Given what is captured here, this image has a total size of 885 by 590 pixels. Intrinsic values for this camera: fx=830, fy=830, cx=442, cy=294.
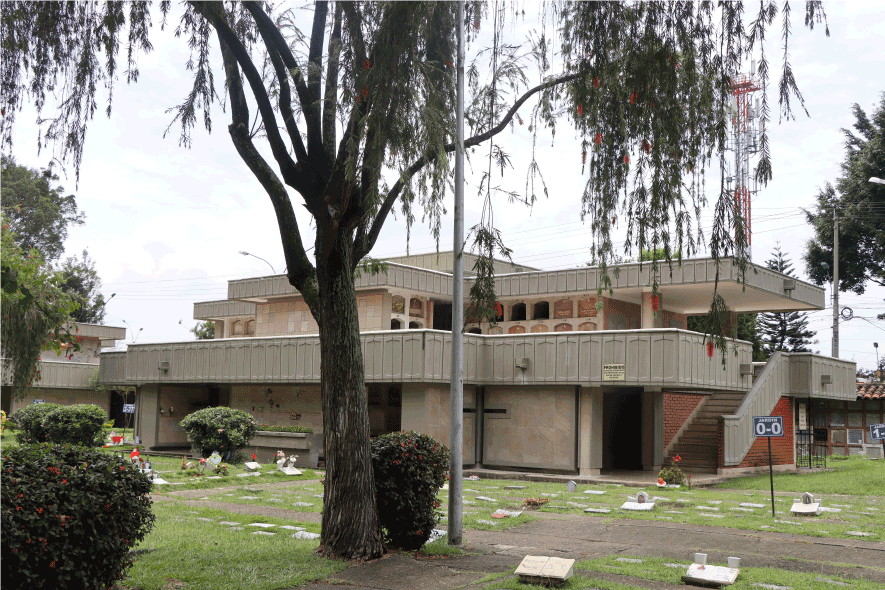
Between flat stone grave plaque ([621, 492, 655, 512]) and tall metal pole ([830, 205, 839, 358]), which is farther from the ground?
tall metal pole ([830, 205, 839, 358])

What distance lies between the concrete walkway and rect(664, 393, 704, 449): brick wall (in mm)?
11514

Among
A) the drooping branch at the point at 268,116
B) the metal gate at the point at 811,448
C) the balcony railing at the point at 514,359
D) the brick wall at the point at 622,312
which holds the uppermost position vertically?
the drooping branch at the point at 268,116

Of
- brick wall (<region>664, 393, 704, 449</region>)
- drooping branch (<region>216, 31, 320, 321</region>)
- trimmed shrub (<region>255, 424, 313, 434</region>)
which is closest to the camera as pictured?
drooping branch (<region>216, 31, 320, 321</region>)

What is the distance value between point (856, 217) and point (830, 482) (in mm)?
20302

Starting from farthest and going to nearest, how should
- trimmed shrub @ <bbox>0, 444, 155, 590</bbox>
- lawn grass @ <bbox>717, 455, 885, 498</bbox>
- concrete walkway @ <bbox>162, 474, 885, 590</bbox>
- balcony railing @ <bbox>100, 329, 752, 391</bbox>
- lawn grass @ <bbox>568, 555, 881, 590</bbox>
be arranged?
balcony railing @ <bbox>100, 329, 752, 391</bbox> < lawn grass @ <bbox>717, 455, 885, 498</bbox> < concrete walkway @ <bbox>162, 474, 885, 590</bbox> < lawn grass @ <bbox>568, 555, 881, 590</bbox> < trimmed shrub @ <bbox>0, 444, 155, 590</bbox>

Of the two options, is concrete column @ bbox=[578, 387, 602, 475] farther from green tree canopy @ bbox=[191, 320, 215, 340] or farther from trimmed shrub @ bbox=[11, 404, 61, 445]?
green tree canopy @ bbox=[191, 320, 215, 340]

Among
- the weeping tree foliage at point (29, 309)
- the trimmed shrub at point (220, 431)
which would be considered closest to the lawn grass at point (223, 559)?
the weeping tree foliage at point (29, 309)

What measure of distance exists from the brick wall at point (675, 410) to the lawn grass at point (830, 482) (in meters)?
2.98

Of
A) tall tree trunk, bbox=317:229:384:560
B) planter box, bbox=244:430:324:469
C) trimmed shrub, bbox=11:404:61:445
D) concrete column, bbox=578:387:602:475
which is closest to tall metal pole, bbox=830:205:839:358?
concrete column, bbox=578:387:602:475

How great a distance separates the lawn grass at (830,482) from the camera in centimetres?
2284

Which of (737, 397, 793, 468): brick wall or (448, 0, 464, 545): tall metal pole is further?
(737, 397, 793, 468): brick wall

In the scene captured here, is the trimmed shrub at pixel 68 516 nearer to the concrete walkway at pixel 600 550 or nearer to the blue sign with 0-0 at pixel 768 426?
the concrete walkway at pixel 600 550

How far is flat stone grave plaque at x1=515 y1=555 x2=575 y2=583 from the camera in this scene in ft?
32.3

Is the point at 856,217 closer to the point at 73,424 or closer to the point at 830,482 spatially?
the point at 830,482
